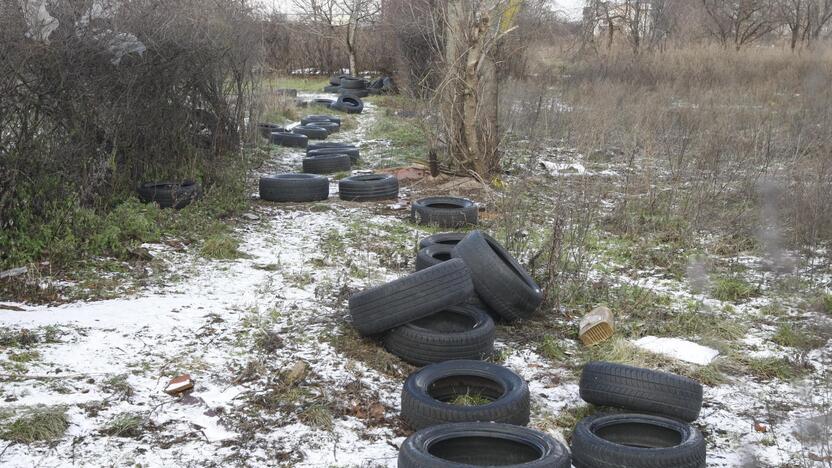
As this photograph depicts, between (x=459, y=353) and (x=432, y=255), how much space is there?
1800 millimetres

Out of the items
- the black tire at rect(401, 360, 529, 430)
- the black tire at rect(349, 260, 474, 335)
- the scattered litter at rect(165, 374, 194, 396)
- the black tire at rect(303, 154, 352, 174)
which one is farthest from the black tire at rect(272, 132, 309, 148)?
the black tire at rect(401, 360, 529, 430)

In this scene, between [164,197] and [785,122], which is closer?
[164,197]

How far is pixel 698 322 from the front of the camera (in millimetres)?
5762

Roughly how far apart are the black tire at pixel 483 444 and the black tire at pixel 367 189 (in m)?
6.68

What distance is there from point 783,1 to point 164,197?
51.4 ft

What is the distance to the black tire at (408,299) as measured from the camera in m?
5.04

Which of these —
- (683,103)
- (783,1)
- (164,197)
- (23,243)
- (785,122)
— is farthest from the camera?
(783,1)

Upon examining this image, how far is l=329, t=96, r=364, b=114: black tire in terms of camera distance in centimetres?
2122

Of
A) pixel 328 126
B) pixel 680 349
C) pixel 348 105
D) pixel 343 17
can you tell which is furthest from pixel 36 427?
pixel 343 17

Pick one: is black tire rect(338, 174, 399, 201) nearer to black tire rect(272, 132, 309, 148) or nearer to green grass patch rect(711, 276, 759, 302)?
black tire rect(272, 132, 309, 148)

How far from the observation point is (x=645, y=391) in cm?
423

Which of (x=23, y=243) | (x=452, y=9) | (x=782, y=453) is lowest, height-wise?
(x=782, y=453)

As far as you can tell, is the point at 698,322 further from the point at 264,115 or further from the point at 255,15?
→ the point at 264,115

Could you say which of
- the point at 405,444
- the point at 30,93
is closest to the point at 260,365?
the point at 405,444
